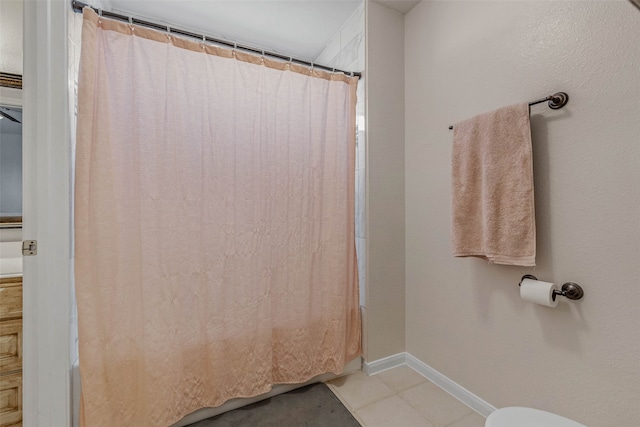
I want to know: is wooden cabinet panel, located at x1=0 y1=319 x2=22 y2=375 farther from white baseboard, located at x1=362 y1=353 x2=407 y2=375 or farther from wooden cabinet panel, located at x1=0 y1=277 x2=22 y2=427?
white baseboard, located at x1=362 y1=353 x2=407 y2=375

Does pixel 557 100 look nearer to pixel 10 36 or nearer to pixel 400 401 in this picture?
Result: pixel 400 401

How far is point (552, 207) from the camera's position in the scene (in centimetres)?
119

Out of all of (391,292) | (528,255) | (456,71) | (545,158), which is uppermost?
(456,71)

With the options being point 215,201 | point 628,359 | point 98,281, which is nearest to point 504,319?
point 628,359

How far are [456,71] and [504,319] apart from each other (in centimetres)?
134

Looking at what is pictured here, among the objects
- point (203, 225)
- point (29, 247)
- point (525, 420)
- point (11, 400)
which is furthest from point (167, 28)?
point (525, 420)

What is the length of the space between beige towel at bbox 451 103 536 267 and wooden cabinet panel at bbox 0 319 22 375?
2083 mm

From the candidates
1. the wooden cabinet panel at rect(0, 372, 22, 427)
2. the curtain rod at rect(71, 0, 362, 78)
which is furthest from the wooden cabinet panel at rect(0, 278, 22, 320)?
the curtain rod at rect(71, 0, 362, 78)

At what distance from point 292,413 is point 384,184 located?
1443mm

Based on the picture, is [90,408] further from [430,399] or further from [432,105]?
[432,105]

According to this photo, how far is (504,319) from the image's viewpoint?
1.36 meters

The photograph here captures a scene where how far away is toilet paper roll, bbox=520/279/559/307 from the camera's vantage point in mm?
1111

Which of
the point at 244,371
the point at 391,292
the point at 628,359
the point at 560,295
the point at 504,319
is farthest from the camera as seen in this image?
the point at 391,292

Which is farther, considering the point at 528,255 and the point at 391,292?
the point at 391,292
